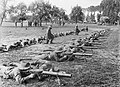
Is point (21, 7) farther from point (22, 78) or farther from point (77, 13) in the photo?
point (22, 78)

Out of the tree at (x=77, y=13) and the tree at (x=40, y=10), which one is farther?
the tree at (x=77, y=13)

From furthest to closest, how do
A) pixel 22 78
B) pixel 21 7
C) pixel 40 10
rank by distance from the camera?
pixel 21 7
pixel 40 10
pixel 22 78

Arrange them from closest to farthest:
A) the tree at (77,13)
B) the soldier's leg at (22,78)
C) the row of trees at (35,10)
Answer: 1. the soldier's leg at (22,78)
2. the row of trees at (35,10)
3. the tree at (77,13)

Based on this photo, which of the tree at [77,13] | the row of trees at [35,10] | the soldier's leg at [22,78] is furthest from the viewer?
the tree at [77,13]

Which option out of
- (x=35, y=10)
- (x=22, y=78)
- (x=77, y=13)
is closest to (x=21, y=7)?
(x=35, y=10)

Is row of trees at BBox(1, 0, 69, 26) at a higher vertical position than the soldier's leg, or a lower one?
higher

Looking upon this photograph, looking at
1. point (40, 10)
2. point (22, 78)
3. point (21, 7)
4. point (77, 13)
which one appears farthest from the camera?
point (77, 13)

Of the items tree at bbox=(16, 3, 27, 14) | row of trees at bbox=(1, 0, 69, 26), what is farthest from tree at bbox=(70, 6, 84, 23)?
tree at bbox=(16, 3, 27, 14)

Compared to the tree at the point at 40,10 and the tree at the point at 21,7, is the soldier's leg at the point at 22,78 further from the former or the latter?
the tree at the point at 21,7

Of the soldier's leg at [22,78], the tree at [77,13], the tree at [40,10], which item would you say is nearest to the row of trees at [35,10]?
the tree at [40,10]

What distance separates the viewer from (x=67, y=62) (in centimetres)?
827

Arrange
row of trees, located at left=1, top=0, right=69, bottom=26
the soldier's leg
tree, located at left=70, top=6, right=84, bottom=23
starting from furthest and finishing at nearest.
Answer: tree, located at left=70, top=6, right=84, bottom=23 < row of trees, located at left=1, top=0, right=69, bottom=26 < the soldier's leg

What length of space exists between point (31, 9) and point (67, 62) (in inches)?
1573

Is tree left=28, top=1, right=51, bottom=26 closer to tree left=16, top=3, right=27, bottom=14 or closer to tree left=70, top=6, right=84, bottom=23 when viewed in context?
tree left=16, top=3, right=27, bottom=14
